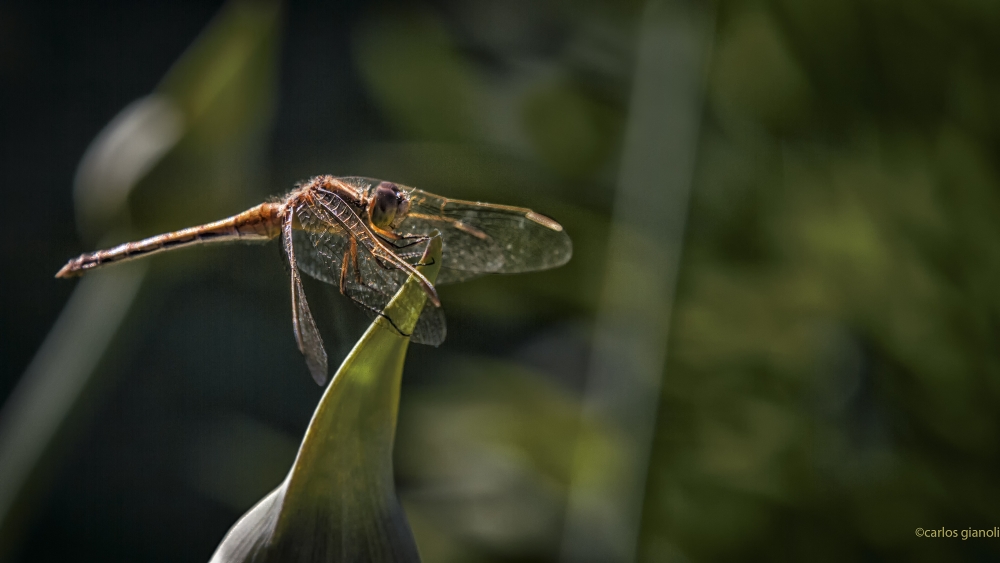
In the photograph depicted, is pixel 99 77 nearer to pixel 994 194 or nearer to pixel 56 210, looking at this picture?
pixel 56 210

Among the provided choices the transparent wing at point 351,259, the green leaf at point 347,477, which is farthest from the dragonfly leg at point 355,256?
the green leaf at point 347,477

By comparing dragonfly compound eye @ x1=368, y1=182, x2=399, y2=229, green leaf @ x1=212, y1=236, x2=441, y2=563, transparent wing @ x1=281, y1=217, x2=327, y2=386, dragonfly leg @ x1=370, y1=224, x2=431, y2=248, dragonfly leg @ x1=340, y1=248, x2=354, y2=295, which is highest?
dragonfly compound eye @ x1=368, y1=182, x2=399, y2=229

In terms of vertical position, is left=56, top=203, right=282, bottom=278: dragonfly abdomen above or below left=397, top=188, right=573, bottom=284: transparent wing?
below

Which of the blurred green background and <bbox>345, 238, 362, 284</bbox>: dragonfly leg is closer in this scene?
<bbox>345, 238, 362, 284</bbox>: dragonfly leg

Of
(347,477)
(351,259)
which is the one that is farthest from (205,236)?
(347,477)

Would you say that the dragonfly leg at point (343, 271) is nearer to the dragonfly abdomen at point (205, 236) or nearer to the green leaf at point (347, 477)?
the dragonfly abdomen at point (205, 236)

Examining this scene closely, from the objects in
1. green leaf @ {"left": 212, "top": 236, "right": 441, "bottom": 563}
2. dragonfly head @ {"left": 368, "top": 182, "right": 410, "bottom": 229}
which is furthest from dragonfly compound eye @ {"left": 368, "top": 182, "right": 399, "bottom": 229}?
green leaf @ {"left": 212, "top": 236, "right": 441, "bottom": 563}

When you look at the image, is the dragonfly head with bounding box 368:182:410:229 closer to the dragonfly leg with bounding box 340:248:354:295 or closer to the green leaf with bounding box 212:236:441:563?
the dragonfly leg with bounding box 340:248:354:295
